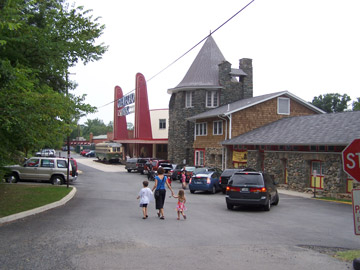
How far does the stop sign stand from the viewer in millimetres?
6395

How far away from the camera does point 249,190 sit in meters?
15.1

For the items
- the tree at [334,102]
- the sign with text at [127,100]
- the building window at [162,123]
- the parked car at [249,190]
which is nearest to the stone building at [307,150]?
the parked car at [249,190]

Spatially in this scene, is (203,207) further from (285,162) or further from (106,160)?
(106,160)

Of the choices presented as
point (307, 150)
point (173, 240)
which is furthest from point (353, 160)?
point (307, 150)

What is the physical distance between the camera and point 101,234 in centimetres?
957

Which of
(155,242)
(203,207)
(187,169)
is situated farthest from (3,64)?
(187,169)

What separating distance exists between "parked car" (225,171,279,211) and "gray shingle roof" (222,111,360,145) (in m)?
7.10

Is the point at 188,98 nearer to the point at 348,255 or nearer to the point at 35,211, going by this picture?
the point at 35,211

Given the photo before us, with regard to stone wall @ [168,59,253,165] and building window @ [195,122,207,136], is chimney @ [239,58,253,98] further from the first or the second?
building window @ [195,122,207,136]

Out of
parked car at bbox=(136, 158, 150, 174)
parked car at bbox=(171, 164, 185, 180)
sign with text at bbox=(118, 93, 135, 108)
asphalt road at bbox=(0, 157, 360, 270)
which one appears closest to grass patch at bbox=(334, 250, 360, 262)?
asphalt road at bbox=(0, 157, 360, 270)

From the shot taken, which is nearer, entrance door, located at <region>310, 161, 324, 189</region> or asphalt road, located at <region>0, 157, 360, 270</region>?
asphalt road, located at <region>0, 157, 360, 270</region>

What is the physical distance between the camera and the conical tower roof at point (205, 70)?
41.0 meters

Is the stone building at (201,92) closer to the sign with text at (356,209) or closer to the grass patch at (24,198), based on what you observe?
the grass patch at (24,198)

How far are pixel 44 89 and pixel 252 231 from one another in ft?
28.3
